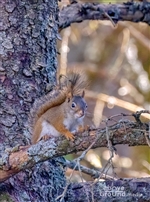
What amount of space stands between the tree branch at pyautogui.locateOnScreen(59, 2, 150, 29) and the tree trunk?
25 cm

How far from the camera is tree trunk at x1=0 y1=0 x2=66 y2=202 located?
6.79 feet

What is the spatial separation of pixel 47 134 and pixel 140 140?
62 cm

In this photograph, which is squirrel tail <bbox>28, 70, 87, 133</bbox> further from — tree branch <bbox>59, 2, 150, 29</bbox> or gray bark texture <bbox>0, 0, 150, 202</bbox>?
tree branch <bbox>59, 2, 150, 29</bbox>

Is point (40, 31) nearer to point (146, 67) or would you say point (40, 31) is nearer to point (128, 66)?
point (146, 67)

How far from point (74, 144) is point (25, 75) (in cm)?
52

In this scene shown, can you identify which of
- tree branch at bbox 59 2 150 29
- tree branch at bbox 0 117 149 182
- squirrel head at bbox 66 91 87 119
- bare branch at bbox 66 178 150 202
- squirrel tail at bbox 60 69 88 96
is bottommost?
bare branch at bbox 66 178 150 202

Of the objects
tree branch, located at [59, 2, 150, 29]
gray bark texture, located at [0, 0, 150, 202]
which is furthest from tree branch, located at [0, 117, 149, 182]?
tree branch, located at [59, 2, 150, 29]

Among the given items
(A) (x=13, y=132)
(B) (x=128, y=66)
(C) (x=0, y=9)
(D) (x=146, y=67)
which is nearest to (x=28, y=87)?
(A) (x=13, y=132)

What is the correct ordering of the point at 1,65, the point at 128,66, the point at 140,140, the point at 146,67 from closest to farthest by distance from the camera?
the point at 140,140 < the point at 1,65 < the point at 146,67 < the point at 128,66

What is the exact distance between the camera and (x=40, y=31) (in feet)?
7.13

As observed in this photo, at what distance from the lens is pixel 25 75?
6.99ft

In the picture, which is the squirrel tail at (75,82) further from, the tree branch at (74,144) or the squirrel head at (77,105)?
the tree branch at (74,144)

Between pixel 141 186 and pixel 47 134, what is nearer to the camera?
pixel 141 186

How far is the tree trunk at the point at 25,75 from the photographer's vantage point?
2070 millimetres
